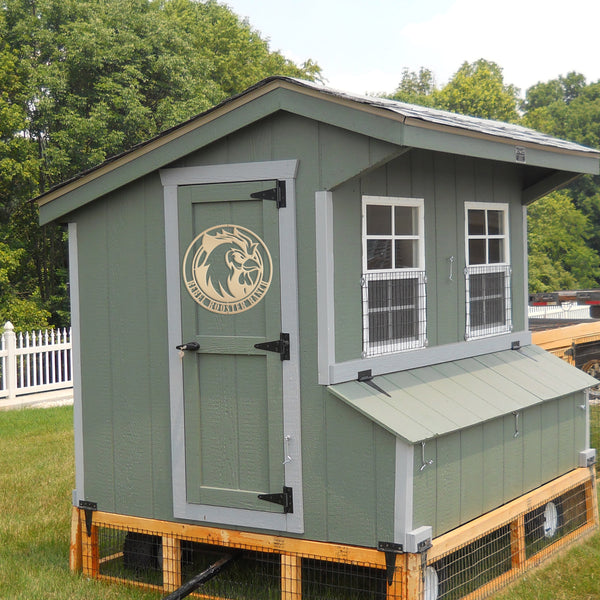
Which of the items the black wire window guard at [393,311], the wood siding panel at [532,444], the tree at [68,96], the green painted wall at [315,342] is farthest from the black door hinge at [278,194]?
the tree at [68,96]

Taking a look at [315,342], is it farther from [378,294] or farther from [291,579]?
[291,579]

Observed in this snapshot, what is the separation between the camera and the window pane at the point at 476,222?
7349 millimetres

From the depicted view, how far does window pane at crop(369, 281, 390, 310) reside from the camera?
6.12m

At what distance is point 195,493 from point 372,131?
2729 millimetres

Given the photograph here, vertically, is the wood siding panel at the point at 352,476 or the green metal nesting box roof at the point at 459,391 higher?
the green metal nesting box roof at the point at 459,391

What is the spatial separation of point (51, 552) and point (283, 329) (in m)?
3.06

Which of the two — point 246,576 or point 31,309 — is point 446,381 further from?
point 31,309

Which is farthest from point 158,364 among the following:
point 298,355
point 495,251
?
point 495,251

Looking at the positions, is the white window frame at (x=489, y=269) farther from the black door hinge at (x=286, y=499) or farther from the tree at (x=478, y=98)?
the tree at (x=478, y=98)

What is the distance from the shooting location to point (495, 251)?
25.4 ft

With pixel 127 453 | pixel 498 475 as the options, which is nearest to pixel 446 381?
pixel 498 475

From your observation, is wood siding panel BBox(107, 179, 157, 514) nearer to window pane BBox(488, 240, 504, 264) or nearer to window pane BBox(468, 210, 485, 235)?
window pane BBox(468, 210, 485, 235)

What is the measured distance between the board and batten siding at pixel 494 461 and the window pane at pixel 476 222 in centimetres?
149

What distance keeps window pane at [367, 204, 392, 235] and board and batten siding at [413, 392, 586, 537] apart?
4.78 ft
